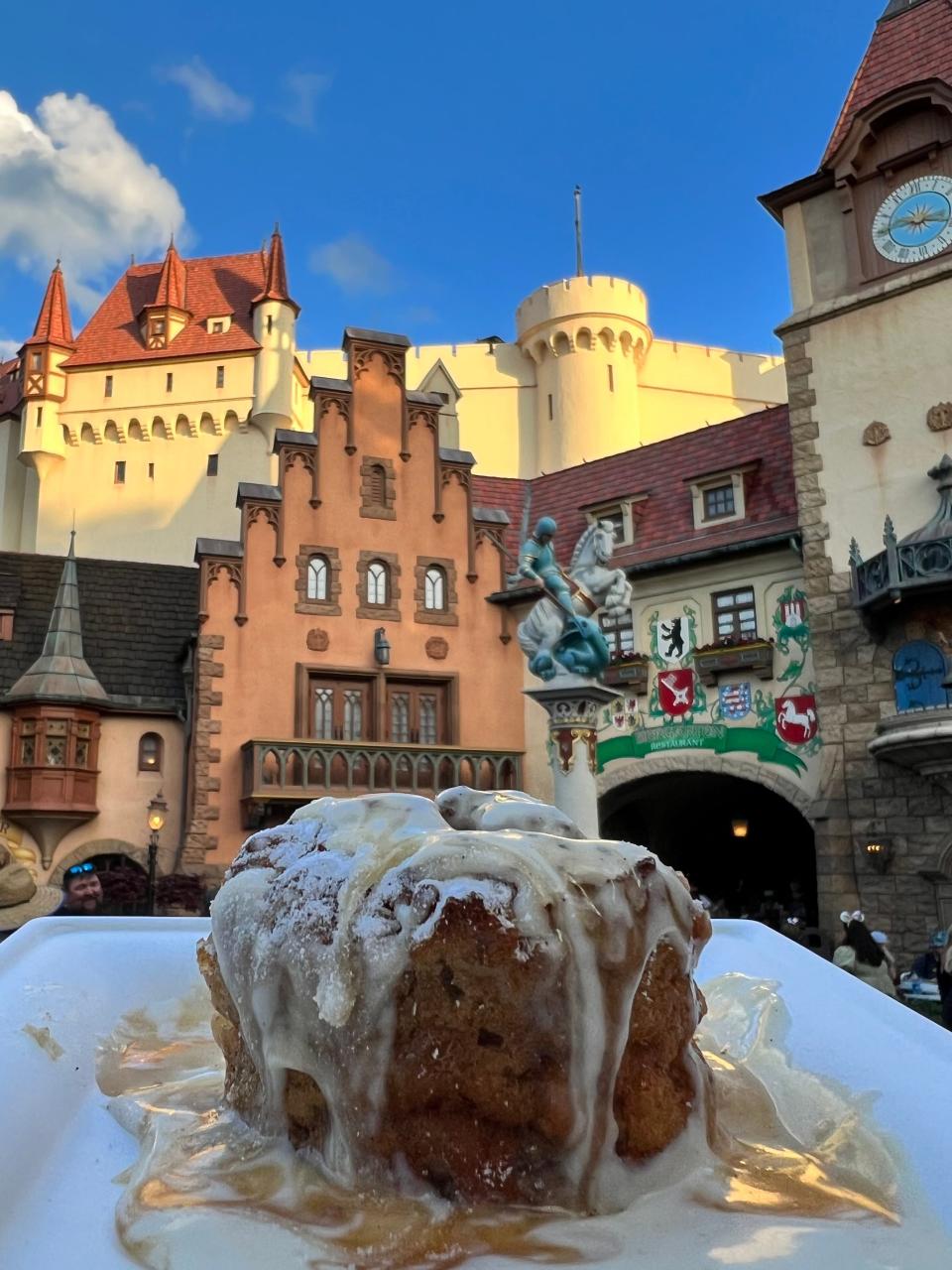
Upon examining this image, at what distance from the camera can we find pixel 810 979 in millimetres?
3135

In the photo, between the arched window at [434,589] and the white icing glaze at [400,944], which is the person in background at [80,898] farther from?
the arched window at [434,589]

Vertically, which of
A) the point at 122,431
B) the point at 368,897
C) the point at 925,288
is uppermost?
the point at 122,431

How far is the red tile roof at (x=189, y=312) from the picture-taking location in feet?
127

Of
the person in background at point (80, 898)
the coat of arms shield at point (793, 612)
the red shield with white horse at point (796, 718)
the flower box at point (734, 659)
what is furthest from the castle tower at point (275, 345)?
the person in background at point (80, 898)

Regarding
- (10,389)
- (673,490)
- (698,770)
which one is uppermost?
(10,389)

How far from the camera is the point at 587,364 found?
3778 cm

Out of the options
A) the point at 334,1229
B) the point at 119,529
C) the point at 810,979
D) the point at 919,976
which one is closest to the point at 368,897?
the point at 334,1229

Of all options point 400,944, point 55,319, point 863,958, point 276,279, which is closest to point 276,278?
point 276,279

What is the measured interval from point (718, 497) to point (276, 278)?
24.6 meters

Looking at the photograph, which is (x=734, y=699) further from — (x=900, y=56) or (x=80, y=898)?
(x=80, y=898)

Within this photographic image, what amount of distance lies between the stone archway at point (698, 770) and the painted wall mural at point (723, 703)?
0.14 m

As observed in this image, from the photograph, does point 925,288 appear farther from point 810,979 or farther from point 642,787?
point 810,979

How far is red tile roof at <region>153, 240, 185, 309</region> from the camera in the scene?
39469mm

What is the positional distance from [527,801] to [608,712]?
17461 millimetres
